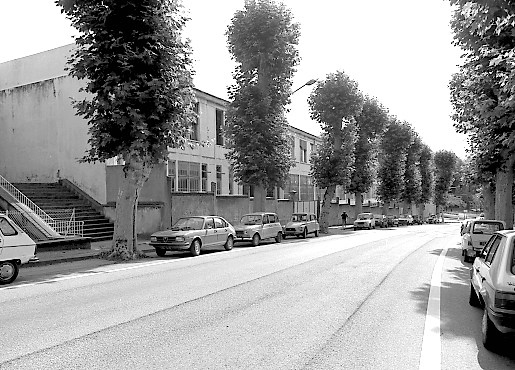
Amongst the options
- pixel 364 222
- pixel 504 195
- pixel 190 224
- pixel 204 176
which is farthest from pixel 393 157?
pixel 190 224

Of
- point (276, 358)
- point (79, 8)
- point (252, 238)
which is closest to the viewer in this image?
point (276, 358)

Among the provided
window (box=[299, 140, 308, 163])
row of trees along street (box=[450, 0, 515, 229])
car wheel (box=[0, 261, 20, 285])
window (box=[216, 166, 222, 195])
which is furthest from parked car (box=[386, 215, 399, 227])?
car wheel (box=[0, 261, 20, 285])

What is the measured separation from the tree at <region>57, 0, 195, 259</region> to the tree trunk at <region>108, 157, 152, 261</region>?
0.04m

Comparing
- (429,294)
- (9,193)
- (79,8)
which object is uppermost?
(79,8)

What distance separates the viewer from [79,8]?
54.7 feet

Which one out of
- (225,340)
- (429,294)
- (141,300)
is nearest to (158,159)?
(141,300)

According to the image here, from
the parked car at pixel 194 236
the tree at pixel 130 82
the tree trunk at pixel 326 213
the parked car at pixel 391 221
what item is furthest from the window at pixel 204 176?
the parked car at pixel 391 221

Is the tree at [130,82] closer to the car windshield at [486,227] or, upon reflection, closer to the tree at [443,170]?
the car windshield at [486,227]

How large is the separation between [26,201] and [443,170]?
80890mm

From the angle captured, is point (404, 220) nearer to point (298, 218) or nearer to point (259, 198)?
point (298, 218)

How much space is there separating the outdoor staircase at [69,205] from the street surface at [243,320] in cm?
959

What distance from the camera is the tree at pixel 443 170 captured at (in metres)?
87.6

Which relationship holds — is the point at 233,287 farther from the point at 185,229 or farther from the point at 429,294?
the point at 185,229

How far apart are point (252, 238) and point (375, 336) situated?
16977mm
